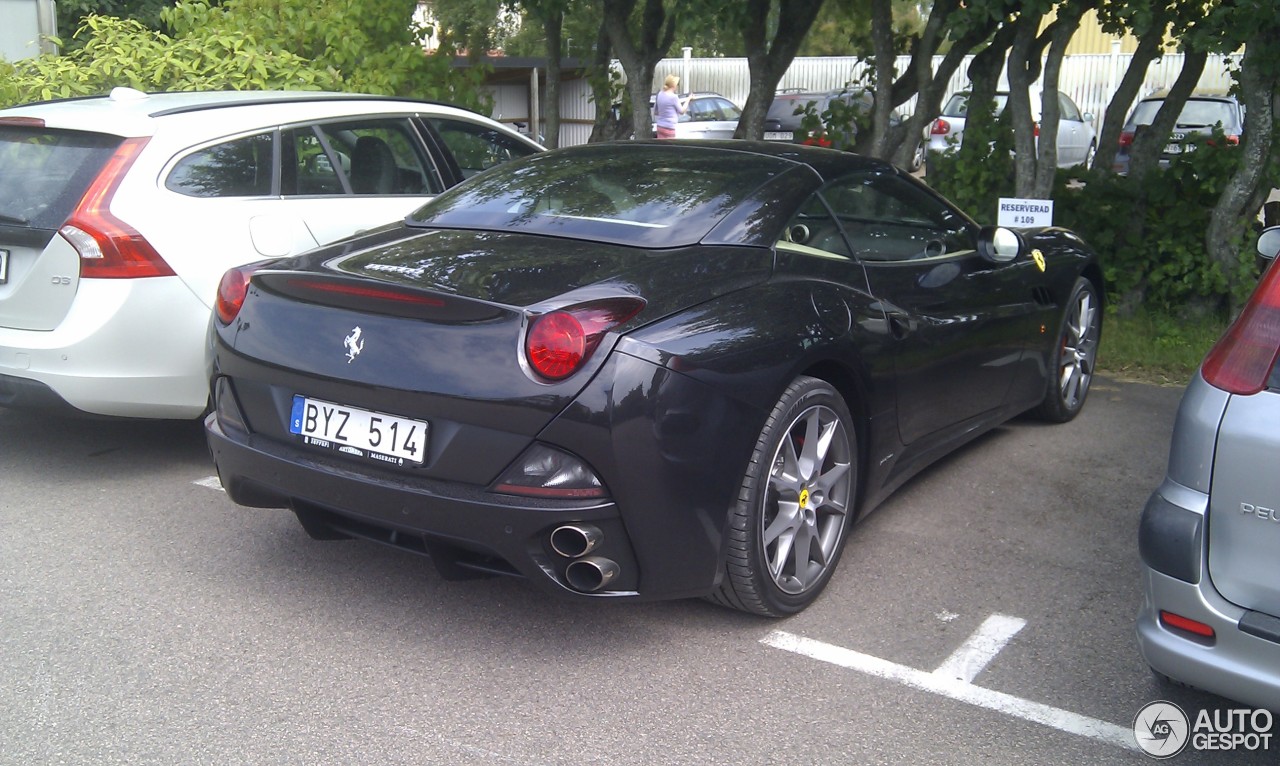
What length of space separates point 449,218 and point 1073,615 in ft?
8.20

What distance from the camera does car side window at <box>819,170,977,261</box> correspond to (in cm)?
446

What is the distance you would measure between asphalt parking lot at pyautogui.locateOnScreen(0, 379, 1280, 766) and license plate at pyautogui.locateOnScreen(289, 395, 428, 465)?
611mm

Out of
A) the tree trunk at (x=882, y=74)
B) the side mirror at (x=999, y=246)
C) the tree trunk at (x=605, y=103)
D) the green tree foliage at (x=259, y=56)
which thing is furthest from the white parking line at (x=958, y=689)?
the tree trunk at (x=605, y=103)

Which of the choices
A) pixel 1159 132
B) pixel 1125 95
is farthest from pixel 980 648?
pixel 1125 95

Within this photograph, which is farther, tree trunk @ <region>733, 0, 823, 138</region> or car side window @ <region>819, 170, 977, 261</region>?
Answer: tree trunk @ <region>733, 0, 823, 138</region>

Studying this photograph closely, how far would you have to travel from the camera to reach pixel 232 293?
3.95m

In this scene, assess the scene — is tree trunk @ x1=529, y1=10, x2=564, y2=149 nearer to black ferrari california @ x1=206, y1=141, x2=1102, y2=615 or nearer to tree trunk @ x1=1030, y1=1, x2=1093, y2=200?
tree trunk @ x1=1030, y1=1, x2=1093, y2=200

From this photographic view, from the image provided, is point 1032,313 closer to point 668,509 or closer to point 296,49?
point 668,509

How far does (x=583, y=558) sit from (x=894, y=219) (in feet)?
7.34

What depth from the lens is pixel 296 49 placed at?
9.25m

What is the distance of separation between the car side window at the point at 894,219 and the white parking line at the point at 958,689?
4.69 feet

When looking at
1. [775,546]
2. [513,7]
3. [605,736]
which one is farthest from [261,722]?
[513,7]

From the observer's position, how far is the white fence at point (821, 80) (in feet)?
83.5

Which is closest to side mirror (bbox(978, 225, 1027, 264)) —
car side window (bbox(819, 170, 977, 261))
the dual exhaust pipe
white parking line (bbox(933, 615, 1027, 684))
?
car side window (bbox(819, 170, 977, 261))
